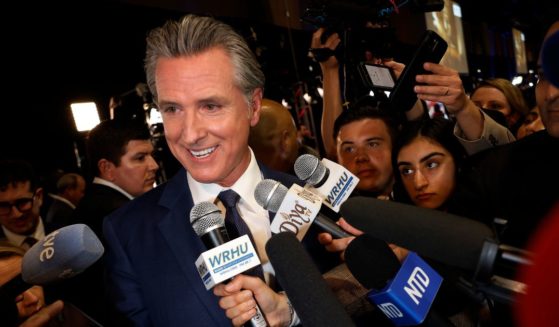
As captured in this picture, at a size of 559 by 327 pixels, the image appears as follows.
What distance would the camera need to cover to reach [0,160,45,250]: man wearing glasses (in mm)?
2619

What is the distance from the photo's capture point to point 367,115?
200cm

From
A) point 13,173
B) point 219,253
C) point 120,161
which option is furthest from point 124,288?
point 13,173

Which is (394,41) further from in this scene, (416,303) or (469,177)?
(416,303)

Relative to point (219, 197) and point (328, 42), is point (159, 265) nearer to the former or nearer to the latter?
point (219, 197)

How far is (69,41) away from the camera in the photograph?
520 centimetres

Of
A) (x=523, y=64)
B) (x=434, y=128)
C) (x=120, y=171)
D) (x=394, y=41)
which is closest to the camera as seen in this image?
(x=434, y=128)

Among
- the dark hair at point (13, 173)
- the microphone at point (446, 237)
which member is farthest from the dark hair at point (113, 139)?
the microphone at point (446, 237)

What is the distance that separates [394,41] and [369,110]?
0.36 metres

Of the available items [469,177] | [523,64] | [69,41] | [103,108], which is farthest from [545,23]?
[523,64]

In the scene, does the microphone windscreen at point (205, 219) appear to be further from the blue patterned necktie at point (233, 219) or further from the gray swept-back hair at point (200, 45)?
the gray swept-back hair at point (200, 45)

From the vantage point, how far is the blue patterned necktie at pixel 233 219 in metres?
1.14

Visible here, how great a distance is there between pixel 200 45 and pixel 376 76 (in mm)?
686

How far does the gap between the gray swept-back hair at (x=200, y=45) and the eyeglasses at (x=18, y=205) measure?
1931mm

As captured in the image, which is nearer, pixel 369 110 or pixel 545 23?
pixel 545 23
